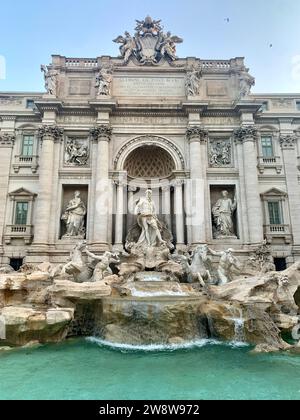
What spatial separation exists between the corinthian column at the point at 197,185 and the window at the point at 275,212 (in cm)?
452

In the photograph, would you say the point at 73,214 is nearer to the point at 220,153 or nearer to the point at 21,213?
the point at 21,213

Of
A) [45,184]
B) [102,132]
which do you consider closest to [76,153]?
[102,132]

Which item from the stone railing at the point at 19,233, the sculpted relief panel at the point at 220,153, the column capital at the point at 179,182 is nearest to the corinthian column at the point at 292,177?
the sculpted relief panel at the point at 220,153

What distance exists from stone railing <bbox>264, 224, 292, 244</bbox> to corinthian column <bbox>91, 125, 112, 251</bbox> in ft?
32.5

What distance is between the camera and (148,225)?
1592cm

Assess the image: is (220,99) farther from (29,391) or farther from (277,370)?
(29,391)

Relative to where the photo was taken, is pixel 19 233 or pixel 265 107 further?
pixel 265 107

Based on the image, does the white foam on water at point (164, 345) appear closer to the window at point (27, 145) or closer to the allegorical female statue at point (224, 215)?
the allegorical female statue at point (224, 215)

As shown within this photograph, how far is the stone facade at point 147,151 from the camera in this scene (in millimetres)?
17281

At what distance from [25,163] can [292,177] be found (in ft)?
57.5

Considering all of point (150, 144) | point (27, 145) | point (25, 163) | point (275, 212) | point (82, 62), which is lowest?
point (275, 212)

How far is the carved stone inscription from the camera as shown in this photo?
1944cm
